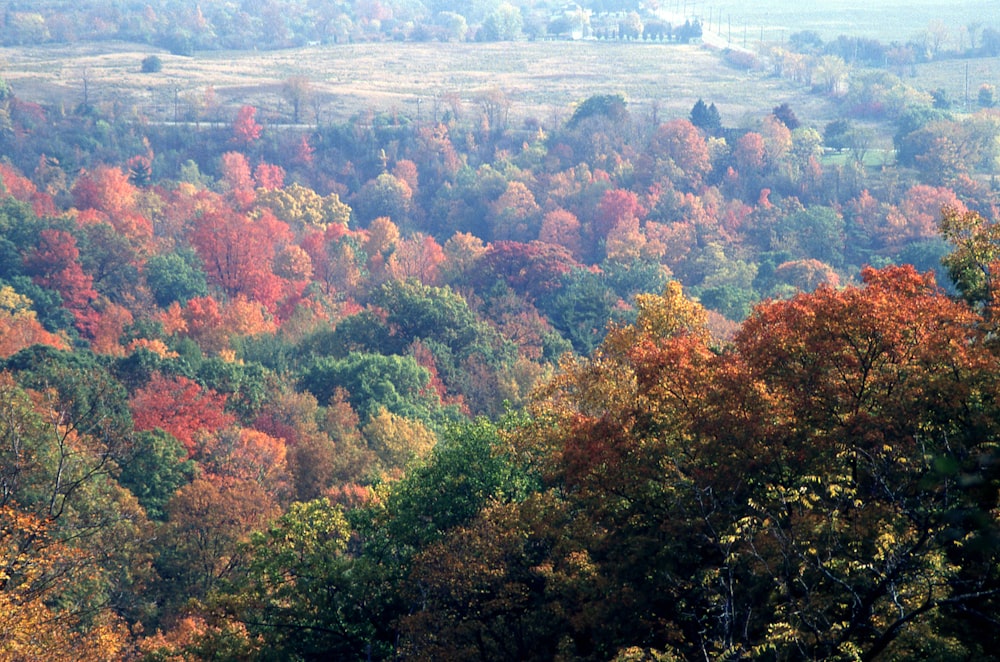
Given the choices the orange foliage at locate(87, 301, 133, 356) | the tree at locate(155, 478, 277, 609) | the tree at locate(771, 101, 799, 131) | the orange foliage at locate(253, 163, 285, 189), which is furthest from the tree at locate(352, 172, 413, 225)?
the tree at locate(155, 478, 277, 609)

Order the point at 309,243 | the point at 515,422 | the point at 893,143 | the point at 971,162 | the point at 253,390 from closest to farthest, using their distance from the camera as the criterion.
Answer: the point at 515,422 → the point at 253,390 → the point at 309,243 → the point at 971,162 → the point at 893,143

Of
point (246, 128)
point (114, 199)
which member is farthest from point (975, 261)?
point (246, 128)

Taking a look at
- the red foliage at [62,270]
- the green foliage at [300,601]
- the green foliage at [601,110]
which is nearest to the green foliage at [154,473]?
the green foliage at [300,601]

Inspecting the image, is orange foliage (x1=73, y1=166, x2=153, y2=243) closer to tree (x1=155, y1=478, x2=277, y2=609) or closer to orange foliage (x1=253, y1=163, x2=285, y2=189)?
orange foliage (x1=253, y1=163, x2=285, y2=189)

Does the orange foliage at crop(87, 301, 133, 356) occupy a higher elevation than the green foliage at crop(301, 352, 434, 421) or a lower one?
lower

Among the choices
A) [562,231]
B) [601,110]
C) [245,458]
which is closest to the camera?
[245,458]

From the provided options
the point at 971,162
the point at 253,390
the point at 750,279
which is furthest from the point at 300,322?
the point at 971,162

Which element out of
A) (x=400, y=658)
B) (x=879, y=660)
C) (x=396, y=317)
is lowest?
(x=396, y=317)

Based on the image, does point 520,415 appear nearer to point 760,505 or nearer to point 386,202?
point 760,505

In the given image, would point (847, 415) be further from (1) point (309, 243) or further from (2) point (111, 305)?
(1) point (309, 243)
